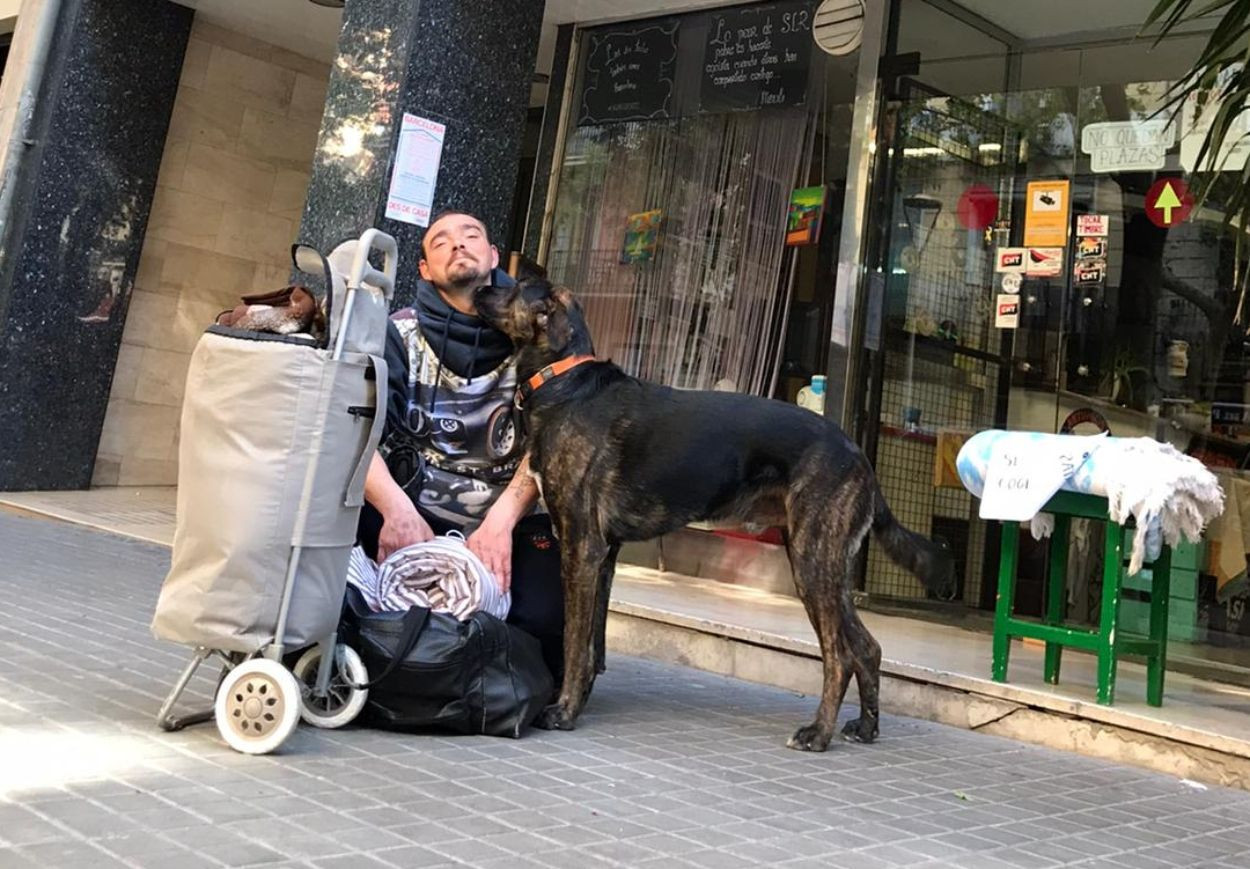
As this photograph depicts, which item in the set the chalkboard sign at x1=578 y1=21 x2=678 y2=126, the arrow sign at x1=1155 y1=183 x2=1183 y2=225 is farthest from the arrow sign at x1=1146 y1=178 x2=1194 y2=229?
the chalkboard sign at x1=578 y1=21 x2=678 y2=126

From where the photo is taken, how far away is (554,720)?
3623 mm

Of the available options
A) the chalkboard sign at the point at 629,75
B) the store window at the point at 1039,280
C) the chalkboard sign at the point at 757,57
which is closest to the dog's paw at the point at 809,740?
the store window at the point at 1039,280

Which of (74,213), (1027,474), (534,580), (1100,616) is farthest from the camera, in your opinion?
(74,213)

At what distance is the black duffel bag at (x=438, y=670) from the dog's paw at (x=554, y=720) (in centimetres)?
17

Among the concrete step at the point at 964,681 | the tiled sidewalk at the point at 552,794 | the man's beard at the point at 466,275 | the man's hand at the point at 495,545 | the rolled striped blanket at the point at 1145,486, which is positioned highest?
the man's beard at the point at 466,275

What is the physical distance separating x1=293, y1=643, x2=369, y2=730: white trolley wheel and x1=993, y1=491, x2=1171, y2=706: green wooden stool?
2.59m

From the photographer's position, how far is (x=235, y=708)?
2.92 m

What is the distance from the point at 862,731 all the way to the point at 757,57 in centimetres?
493

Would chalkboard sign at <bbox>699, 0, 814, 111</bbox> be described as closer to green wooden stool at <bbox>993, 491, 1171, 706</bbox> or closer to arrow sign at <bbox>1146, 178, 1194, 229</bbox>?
arrow sign at <bbox>1146, 178, 1194, 229</bbox>

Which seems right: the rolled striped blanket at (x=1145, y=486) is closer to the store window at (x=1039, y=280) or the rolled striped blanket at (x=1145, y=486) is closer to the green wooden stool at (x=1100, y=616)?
the green wooden stool at (x=1100, y=616)

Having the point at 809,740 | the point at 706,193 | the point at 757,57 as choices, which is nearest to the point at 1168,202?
the point at 757,57

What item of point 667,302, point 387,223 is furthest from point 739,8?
point 387,223

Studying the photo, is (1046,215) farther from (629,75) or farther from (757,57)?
(629,75)

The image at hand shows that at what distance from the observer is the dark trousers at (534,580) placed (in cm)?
383
